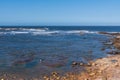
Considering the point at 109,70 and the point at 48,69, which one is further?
the point at 48,69

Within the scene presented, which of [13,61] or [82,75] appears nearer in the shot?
[82,75]

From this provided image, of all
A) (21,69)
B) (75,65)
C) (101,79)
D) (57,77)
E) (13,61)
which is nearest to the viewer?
(101,79)

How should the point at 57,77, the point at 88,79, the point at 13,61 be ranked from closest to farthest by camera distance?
the point at 88,79 < the point at 57,77 < the point at 13,61

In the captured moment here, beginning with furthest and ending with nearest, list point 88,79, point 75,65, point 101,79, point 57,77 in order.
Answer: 1. point 75,65
2. point 57,77
3. point 88,79
4. point 101,79

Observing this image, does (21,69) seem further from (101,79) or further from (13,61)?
(101,79)

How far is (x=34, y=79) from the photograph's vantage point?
1642 cm

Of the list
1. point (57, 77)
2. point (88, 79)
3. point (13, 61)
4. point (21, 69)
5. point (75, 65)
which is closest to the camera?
point (88, 79)

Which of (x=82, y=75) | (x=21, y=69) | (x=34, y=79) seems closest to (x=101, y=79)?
(x=82, y=75)

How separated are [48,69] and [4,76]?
3.96 meters

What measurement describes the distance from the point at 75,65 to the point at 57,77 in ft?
15.6

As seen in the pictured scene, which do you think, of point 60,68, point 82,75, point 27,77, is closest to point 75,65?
point 60,68

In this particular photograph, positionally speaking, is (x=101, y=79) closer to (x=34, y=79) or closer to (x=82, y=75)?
(x=82, y=75)

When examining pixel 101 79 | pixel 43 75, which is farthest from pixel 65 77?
pixel 101 79

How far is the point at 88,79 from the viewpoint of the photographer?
1579cm
